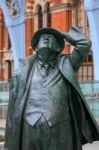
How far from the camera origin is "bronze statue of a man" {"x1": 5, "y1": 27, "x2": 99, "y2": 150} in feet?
9.55

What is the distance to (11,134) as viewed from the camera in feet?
9.87

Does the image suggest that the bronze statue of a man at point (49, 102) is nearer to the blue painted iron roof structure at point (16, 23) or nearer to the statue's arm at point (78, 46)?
the statue's arm at point (78, 46)

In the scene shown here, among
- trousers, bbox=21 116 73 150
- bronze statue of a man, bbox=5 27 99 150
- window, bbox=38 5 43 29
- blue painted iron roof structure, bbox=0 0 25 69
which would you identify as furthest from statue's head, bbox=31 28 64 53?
window, bbox=38 5 43 29

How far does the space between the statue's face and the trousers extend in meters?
0.49

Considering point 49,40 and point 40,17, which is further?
point 40,17

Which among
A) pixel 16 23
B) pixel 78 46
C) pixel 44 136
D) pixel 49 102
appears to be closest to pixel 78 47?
pixel 78 46

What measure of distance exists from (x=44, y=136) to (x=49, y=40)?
0.65 meters

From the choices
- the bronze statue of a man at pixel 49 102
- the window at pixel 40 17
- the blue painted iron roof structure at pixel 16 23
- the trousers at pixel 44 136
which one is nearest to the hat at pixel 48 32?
the bronze statue of a man at pixel 49 102

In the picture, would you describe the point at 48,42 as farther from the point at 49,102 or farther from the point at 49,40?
the point at 49,102

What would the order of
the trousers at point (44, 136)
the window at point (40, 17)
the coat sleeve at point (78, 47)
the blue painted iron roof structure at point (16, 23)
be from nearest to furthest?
the trousers at point (44, 136), the coat sleeve at point (78, 47), the blue painted iron roof structure at point (16, 23), the window at point (40, 17)

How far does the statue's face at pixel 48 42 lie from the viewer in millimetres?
3074

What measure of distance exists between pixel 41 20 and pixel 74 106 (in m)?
26.5

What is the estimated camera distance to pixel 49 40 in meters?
3.11

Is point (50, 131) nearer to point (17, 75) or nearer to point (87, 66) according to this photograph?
point (17, 75)
